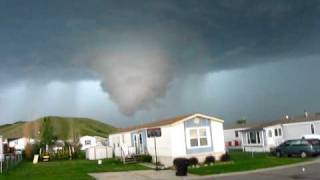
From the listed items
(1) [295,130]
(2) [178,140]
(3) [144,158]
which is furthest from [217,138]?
(1) [295,130]

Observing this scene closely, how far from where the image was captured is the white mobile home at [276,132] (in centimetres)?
6038

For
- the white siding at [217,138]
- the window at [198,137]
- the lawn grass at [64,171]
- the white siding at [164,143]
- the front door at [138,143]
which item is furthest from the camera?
the front door at [138,143]

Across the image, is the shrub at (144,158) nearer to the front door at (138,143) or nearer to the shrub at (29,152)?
the front door at (138,143)

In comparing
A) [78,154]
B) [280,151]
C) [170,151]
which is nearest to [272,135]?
[280,151]

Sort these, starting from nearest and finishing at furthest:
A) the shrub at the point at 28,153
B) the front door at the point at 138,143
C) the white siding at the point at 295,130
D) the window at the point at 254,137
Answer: the front door at the point at 138,143, the window at the point at 254,137, the white siding at the point at 295,130, the shrub at the point at 28,153

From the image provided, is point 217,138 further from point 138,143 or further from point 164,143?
point 138,143

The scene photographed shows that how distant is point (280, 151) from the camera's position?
156ft

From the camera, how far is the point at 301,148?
45500 millimetres

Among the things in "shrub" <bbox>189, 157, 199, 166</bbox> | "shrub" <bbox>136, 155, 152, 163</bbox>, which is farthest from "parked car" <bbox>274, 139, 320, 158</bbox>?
"shrub" <bbox>136, 155, 152, 163</bbox>

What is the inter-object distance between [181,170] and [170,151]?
10.3 metres

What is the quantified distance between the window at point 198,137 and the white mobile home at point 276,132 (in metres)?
19.3

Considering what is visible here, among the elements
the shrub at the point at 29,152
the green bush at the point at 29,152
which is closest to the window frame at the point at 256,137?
the green bush at the point at 29,152

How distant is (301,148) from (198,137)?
10748mm

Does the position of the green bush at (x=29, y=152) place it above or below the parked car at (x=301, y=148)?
above
